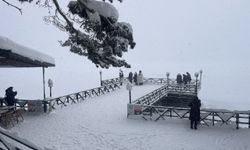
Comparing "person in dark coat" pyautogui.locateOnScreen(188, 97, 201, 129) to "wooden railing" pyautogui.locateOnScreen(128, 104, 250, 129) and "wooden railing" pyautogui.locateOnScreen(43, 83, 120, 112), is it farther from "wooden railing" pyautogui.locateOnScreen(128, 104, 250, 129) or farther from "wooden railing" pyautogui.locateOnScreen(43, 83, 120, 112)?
"wooden railing" pyautogui.locateOnScreen(43, 83, 120, 112)

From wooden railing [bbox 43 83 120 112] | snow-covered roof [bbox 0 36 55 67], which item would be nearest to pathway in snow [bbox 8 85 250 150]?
wooden railing [bbox 43 83 120 112]

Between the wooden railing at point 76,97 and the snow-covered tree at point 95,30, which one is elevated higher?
the snow-covered tree at point 95,30

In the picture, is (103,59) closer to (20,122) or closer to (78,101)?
(20,122)

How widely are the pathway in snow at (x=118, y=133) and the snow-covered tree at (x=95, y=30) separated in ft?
15.2

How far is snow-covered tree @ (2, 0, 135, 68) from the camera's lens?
29.3 ft

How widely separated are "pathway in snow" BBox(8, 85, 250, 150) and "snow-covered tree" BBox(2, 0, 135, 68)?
4.64m

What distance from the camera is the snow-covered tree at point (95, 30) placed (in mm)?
8922

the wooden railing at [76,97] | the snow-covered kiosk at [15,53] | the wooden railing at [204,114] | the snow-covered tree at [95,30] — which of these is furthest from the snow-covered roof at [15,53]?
the wooden railing at [204,114]

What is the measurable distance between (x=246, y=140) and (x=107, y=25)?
334 inches

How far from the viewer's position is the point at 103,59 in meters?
9.88

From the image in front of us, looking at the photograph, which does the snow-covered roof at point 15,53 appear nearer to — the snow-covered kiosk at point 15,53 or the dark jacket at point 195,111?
the snow-covered kiosk at point 15,53

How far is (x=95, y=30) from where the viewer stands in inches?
367

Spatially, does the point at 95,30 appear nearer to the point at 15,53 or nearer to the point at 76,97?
the point at 15,53

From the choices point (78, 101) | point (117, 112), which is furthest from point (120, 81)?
point (117, 112)
